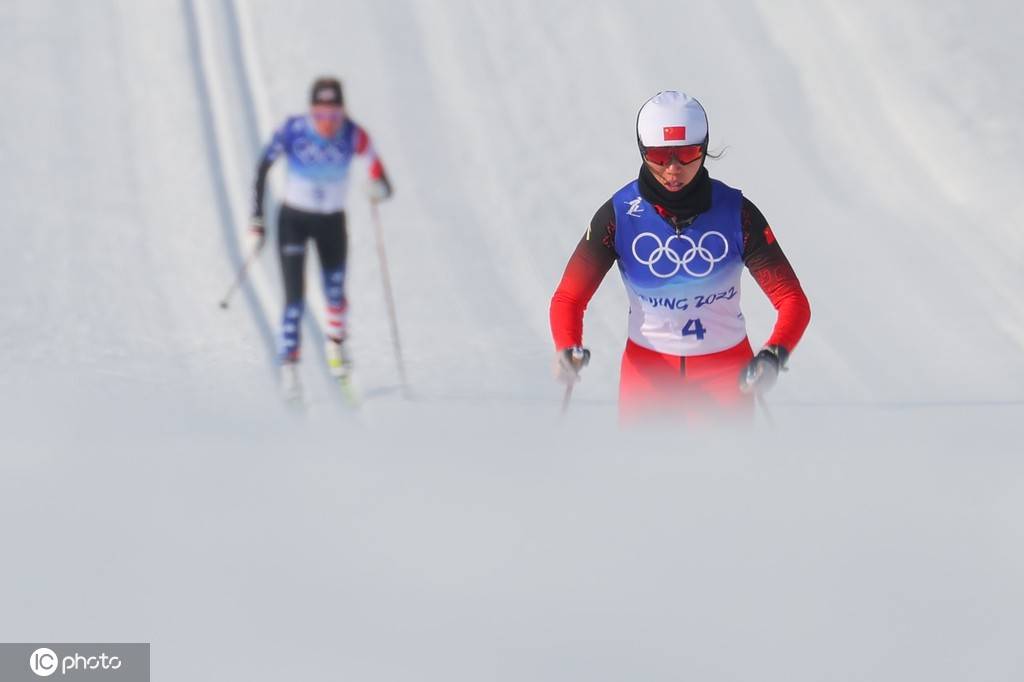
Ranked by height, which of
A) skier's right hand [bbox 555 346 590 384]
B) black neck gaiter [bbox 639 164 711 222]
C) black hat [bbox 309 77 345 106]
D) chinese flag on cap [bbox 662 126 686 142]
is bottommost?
skier's right hand [bbox 555 346 590 384]

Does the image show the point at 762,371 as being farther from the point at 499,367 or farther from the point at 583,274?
the point at 499,367

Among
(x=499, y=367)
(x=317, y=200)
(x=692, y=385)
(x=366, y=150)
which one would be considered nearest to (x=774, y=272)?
(x=692, y=385)

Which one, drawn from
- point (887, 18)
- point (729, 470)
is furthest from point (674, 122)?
point (887, 18)

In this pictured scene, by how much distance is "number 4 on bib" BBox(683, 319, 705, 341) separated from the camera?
4707 mm

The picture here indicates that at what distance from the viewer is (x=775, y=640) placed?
2713 millimetres

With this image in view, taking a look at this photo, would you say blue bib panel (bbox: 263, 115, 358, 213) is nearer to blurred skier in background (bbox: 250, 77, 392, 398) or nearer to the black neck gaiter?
blurred skier in background (bbox: 250, 77, 392, 398)

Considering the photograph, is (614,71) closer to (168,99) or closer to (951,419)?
(168,99)

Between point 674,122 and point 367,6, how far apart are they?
10.6 m

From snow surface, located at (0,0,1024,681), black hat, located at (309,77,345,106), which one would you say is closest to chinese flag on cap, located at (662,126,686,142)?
snow surface, located at (0,0,1024,681)

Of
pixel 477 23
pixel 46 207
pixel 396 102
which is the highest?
pixel 477 23

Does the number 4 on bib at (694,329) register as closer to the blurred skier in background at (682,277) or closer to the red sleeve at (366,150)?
the blurred skier in background at (682,277)

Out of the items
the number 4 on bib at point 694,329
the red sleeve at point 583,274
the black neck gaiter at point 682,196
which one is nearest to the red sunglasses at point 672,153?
the black neck gaiter at point 682,196

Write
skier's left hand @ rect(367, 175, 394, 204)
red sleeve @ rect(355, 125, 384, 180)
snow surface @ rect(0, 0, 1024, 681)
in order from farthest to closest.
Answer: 1. skier's left hand @ rect(367, 175, 394, 204)
2. red sleeve @ rect(355, 125, 384, 180)
3. snow surface @ rect(0, 0, 1024, 681)

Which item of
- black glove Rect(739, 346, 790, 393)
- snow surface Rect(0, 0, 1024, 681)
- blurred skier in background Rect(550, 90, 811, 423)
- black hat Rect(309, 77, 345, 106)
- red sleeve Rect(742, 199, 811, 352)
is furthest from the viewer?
black hat Rect(309, 77, 345, 106)
